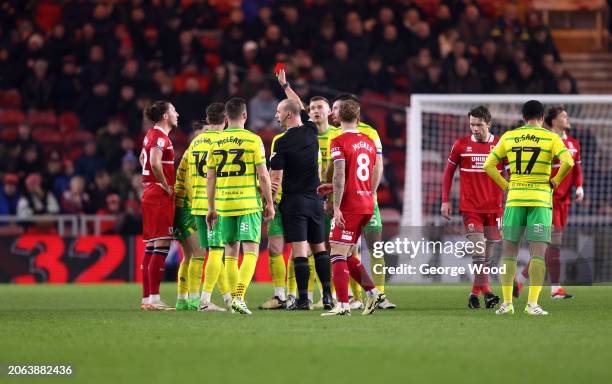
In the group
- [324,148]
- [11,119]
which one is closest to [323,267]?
[324,148]

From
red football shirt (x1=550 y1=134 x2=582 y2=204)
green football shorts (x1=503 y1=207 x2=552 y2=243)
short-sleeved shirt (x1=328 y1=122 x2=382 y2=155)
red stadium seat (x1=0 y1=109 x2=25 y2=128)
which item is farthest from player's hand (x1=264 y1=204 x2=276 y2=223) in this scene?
red stadium seat (x1=0 y1=109 x2=25 y2=128)

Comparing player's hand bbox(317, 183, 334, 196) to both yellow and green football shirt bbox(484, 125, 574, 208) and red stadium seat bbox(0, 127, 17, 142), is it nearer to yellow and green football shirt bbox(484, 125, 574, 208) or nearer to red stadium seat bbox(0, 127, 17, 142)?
yellow and green football shirt bbox(484, 125, 574, 208)

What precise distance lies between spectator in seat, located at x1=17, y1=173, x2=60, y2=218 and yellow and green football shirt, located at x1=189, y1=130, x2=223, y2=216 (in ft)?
24.5

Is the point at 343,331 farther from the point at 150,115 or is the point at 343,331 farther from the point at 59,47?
the point at 59,47

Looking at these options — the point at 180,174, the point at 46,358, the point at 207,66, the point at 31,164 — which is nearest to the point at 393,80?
the point at 207,66

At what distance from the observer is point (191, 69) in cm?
1977

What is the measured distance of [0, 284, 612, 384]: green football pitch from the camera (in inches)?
→ 235

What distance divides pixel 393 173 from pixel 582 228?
3794 mm

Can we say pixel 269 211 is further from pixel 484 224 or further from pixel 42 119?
pixel 42 119

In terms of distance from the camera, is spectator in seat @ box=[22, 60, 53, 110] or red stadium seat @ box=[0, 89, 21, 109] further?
red stadium seat @ box=[0, 89, 21, 109]

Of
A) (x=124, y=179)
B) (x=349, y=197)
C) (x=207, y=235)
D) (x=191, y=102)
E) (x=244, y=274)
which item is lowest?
(x=244, y=274)

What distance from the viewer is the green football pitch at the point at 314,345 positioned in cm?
596

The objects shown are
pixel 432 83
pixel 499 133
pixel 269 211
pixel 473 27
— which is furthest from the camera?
pixel 473 27

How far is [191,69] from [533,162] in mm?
10920
